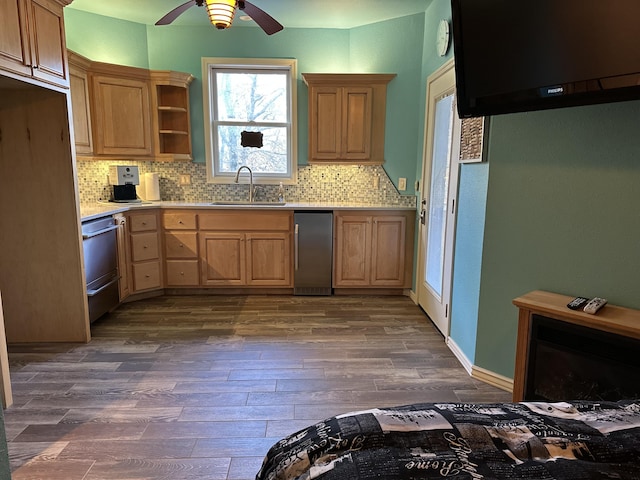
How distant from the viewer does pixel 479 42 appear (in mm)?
1854

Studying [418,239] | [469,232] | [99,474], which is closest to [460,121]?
[469,232]

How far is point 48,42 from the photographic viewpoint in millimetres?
2359

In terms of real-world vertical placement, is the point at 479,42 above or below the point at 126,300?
above

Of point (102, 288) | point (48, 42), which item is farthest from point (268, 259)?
point (48, 42)

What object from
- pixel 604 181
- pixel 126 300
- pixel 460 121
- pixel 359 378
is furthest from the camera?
pixel 126 300

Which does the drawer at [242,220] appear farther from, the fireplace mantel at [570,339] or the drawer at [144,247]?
the fireplace mantel at [570,339]

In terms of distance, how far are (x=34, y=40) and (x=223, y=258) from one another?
2.21 m

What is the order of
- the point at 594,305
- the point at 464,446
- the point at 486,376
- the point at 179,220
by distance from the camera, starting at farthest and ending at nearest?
the point at 179,220 → the point at 486,376 → the point at 594,305 → the point at 464,446

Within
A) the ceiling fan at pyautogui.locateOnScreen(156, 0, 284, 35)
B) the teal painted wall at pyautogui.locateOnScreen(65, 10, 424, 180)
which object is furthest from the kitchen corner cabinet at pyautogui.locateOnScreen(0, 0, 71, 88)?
the teal painted wall at pyautogui.locateOnScreen(65, 10, 424, 180)

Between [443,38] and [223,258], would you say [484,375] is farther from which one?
[223,258]

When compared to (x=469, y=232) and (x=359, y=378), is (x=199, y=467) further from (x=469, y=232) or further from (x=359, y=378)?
(x=469, y=232)

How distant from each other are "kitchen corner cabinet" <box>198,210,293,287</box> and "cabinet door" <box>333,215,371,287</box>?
1.56 ft

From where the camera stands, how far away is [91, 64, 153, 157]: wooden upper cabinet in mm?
3623

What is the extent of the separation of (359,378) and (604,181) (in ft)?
5.33
